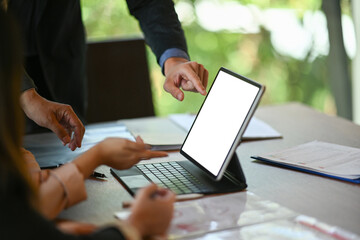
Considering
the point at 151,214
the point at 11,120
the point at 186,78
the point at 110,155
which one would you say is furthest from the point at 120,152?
the point at 186,78

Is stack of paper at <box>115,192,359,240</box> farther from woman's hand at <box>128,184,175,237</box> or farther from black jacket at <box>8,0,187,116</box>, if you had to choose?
black jacket at <box>8,0,187,116</box>

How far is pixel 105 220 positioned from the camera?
3.56ft

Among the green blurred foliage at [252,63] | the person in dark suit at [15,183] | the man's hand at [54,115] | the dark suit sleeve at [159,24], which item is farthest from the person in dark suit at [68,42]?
the green blurred foliage at [252,63]

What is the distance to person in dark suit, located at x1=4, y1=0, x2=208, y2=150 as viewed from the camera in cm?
190

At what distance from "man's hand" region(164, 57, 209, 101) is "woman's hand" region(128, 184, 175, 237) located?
0.58m

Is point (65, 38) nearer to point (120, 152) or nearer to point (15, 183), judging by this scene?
point (120, 152)

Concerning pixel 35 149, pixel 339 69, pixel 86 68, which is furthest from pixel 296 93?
pixel 35 149

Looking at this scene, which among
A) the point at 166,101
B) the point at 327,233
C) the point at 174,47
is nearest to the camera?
the point at 327,233

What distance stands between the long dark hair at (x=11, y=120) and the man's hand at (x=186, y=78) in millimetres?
737

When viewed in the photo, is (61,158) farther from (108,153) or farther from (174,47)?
(174,47)

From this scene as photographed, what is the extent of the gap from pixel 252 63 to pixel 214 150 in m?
2.59

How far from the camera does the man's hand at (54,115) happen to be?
1.50m

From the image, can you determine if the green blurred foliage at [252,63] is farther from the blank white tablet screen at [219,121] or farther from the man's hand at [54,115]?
the blank white tablet screen at [219,121]

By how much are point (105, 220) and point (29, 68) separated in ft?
3.86
